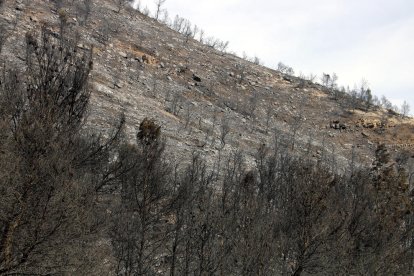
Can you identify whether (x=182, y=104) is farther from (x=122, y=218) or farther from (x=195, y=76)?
(x=122, y=218)

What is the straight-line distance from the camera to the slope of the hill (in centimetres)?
5866

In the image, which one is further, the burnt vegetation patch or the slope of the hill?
the slope of the hill

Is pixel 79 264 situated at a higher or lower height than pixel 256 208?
lower

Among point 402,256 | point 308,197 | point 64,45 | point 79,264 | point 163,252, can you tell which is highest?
point 64,45

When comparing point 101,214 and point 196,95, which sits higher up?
point 196,95

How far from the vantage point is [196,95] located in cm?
7838

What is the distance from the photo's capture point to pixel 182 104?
70.1 meters

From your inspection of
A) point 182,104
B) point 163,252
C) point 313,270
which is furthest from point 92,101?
point 313,270

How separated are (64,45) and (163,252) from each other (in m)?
17.7

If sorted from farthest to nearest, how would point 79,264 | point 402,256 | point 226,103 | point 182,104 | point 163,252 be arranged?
point 226,103, point 182,104, point 163,252, point 402,256, point 79,264

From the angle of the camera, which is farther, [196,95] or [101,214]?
[196,95]

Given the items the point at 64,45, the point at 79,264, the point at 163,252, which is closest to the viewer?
the point at 79,264

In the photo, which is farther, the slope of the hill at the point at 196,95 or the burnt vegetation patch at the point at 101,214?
the slope of the hill at the point at 196,95

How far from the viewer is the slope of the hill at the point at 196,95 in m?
58.7
